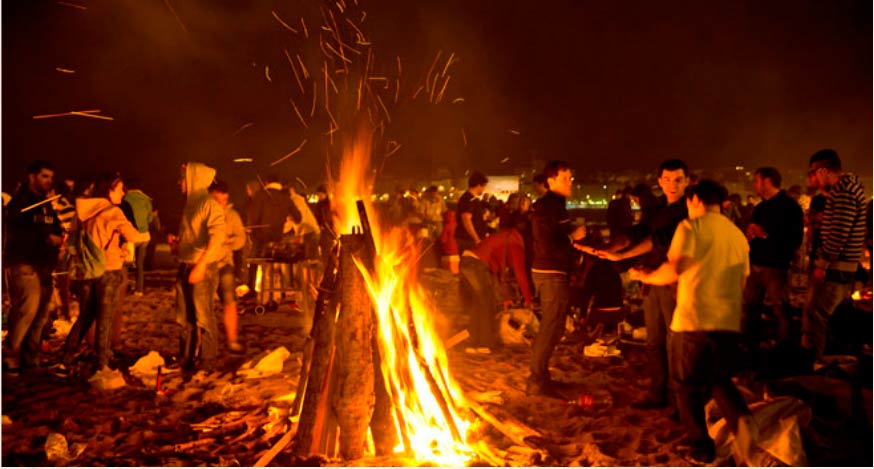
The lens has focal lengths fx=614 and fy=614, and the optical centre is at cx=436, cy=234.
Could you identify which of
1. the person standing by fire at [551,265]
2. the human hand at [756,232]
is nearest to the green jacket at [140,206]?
the person standing by fire at [551,265]

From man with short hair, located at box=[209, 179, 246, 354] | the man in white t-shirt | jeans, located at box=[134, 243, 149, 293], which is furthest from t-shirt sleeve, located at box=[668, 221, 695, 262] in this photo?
jeans, located at box=[134, 243, 149, 293]

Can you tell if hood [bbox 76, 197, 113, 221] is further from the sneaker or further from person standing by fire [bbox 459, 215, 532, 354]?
person standing by fire [bbox 459, 215, 532, 354]

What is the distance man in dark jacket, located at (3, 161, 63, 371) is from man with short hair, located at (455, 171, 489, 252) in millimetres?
5628

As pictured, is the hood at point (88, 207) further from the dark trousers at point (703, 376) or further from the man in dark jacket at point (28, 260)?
the dark trousers at point (703, 376)

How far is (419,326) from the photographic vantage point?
16.7 ft

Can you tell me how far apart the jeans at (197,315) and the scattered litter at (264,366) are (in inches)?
17.1

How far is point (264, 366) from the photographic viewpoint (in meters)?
6.71

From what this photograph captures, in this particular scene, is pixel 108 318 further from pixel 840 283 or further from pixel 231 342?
pixel 840 283

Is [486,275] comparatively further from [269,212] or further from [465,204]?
[269,212]

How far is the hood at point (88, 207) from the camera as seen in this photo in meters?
6.62

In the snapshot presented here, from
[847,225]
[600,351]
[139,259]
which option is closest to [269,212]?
[139,259]

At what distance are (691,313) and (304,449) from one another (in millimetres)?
3040

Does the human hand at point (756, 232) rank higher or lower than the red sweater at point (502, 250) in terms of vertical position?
higher

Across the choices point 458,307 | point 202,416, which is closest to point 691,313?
point 202,416
